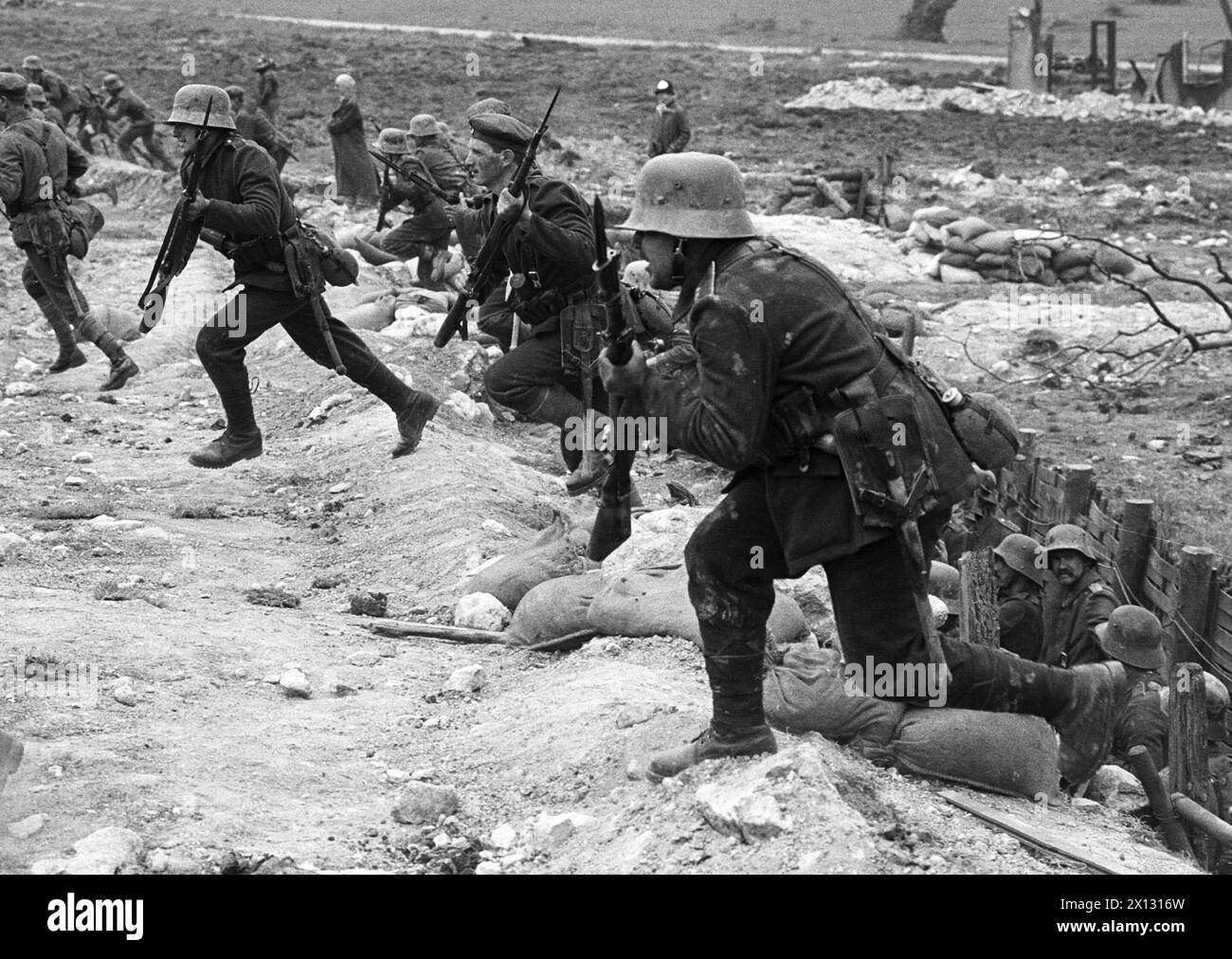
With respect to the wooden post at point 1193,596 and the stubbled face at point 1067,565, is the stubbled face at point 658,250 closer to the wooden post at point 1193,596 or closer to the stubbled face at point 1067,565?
the stubbled face at point 1067,565

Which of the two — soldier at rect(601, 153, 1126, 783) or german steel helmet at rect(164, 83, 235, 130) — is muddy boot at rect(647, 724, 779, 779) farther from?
german steel helmet at rect(164, 83, 235, 130)

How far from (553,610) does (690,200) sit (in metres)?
2.40

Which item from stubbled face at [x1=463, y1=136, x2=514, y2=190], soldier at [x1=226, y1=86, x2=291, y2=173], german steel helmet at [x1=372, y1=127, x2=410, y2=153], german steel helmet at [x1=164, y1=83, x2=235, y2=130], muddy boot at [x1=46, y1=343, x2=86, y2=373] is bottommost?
muddy boot at [x1=46, y1=343, x2=86, y2=373]

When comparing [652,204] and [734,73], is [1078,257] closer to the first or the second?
[652,204]

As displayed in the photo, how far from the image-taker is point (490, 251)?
23.0 ft

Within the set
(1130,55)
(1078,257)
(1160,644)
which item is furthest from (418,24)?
(1160,644)

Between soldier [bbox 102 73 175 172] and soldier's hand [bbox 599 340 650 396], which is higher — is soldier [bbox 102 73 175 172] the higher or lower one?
the lower one

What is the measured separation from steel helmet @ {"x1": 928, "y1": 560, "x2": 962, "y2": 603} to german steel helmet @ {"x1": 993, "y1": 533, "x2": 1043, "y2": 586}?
14.3 inches

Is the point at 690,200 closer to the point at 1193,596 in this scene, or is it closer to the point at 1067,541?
the point at 1067,541

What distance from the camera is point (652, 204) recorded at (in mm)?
4035

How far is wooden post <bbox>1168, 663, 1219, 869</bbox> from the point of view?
5223mm

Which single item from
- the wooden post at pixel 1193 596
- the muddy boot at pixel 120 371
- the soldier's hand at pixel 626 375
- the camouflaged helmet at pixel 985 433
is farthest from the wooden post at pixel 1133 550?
the muddy boot at pixel 120 371

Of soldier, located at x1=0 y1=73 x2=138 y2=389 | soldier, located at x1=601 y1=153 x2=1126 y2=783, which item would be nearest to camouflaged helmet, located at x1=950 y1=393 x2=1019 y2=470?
soldier, located at x1=601 y1=153 x2=1126 y2=783
